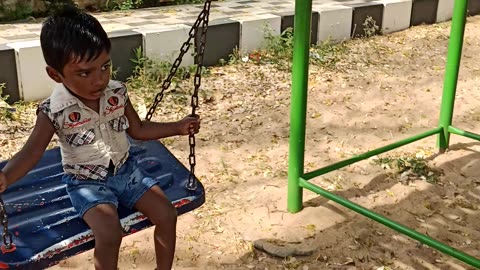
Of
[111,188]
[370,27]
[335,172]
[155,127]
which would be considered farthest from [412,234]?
[370,27]

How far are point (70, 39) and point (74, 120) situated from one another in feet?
0.82

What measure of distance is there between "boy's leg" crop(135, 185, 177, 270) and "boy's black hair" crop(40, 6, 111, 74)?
453 millimetres

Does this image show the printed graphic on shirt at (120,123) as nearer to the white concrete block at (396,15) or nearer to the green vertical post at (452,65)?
the green vertical post at (452,65)

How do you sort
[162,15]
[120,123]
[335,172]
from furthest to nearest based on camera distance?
1. [162,15]
2. [335,172]
3. [120,123]

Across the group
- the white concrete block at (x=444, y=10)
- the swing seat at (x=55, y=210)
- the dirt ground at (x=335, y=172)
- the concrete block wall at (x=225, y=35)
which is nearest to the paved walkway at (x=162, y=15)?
the concrete block wall at (x=225, y=35)

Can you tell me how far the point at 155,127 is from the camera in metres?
2.14

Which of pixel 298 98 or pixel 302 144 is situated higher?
pixel 298 98

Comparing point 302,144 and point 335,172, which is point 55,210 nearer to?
point 302,144

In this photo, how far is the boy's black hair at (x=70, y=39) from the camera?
5.83ft

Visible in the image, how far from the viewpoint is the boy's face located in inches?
70.7

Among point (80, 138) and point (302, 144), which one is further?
point (302, 144)

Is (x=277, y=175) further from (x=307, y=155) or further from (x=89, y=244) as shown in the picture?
(x=89, y=244)

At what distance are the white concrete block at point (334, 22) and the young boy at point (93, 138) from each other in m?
3.19

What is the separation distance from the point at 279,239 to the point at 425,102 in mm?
2009
